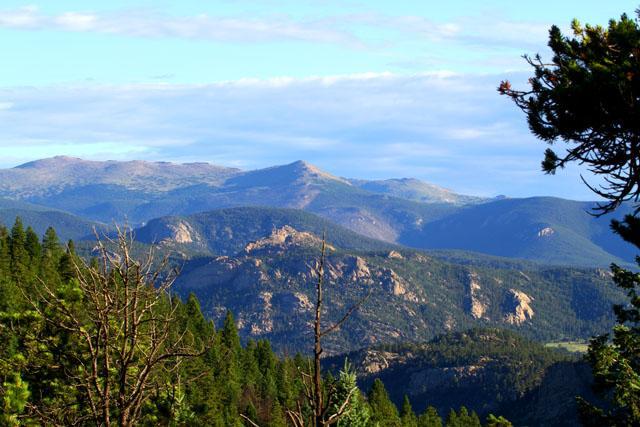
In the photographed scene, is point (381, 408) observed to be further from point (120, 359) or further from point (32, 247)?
point (120, 359)

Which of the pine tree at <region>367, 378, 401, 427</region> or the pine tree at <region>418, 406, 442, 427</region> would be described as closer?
the pine tree at <region>367, 378, 401, 427</region>

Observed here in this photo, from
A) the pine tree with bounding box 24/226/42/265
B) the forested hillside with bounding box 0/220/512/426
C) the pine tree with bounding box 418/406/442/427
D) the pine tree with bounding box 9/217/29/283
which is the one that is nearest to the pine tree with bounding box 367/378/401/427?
the forested hillside with bounding box 0/220/512/426

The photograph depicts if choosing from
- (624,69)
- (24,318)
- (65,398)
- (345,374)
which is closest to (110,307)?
(624,69)

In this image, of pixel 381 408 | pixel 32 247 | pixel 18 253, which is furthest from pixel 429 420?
pixel 18 253

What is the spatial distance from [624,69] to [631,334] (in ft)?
76.4

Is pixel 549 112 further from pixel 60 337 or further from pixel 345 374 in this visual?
pixel 60 337

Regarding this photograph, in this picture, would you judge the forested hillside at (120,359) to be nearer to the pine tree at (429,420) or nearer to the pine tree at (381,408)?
the pine tree at (381,408)

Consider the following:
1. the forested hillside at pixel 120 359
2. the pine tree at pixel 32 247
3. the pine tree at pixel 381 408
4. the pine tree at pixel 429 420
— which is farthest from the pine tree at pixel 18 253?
the pine tree at pixel 429 420

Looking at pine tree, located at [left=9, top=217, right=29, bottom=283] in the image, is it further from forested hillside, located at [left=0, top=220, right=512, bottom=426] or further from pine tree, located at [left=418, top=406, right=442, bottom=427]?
pine tree, located at [left=418, top=406, right=442, bottom=427]

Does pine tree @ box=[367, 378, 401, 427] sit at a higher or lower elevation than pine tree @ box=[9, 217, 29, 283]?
lower

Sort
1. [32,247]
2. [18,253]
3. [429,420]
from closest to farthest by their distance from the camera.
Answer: [18,253], [32,247], [429,420]

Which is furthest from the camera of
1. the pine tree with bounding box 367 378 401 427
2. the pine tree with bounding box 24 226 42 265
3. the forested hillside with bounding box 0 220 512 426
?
→ the pine tree with bounding box 24 226 42 265

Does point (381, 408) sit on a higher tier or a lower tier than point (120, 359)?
lower

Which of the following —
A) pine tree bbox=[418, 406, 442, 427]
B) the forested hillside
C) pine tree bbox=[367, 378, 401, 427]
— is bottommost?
pine tree bbox=[418, 406, 442, 427]
